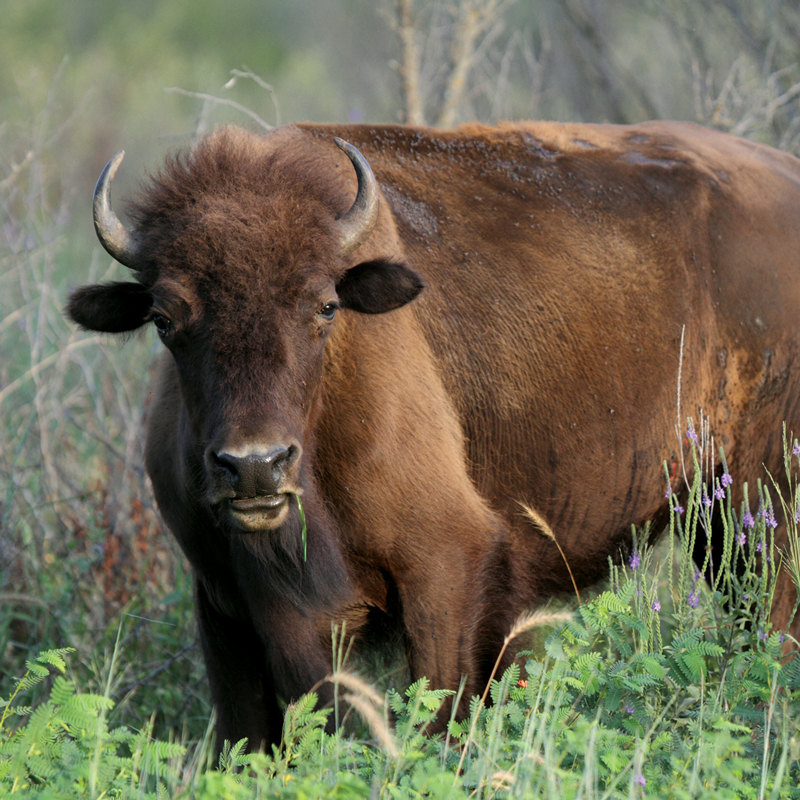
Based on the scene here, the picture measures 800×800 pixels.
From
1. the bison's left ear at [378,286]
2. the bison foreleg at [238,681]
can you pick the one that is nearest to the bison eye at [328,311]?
the bison's left ear at [378,286]

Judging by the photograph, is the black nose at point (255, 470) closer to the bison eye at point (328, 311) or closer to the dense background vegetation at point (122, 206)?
the bison eye at point (328, 311)

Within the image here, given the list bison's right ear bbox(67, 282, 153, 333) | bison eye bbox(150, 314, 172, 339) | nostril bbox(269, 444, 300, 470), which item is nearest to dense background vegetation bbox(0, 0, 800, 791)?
bison's right ear bbox(67, 282, 153, 333)

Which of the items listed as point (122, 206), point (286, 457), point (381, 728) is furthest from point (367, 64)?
point (381, 728)

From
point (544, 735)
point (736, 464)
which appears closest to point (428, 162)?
point (736, 464)

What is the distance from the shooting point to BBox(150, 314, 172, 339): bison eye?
12.2ft

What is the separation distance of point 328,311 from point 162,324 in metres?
0.64

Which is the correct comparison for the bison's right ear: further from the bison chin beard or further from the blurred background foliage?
the blurred background foliage

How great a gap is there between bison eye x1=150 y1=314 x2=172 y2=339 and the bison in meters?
0.01

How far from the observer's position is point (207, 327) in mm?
3604

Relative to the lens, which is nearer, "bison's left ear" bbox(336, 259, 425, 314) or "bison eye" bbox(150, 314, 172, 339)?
"bison eye" bbox(150, 314, 172, 339)

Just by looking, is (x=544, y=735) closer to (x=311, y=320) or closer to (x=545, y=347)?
(x=311, y=320)

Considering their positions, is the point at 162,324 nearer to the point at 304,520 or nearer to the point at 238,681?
the point at 304,520

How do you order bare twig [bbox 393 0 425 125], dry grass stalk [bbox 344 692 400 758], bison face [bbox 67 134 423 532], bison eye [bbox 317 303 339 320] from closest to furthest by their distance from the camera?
dry grass stalk [bbox 344 692 400 758] → bison face [bbox 67 134 423 532] → bison eye [bbox 317 303 339 320] → bare twig [bbox 393 0 425 125]

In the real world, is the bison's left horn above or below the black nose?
above
